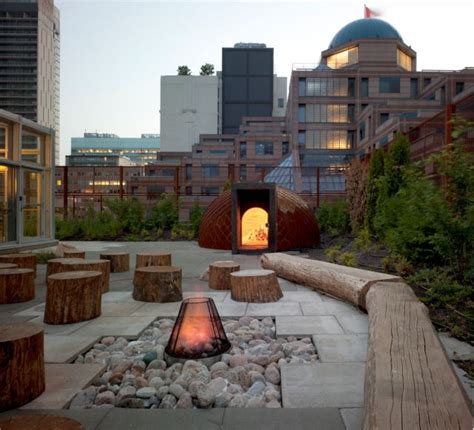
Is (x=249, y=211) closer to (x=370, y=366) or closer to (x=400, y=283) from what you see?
(x=400, y=283)

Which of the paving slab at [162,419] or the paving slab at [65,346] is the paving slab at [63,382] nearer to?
the paving slab at [65,346]

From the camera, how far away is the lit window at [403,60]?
54.5 meters

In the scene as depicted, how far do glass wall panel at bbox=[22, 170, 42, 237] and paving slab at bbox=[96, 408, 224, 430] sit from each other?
962 cm

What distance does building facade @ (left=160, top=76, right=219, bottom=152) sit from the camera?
76.4m

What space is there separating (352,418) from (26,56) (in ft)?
566

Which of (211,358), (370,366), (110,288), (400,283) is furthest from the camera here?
(110,288)

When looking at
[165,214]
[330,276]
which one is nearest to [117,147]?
[165,214]

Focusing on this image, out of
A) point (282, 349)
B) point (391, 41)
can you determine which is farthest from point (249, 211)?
point (391, 41)

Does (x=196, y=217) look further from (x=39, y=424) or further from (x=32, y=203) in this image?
(x=39, y=424)

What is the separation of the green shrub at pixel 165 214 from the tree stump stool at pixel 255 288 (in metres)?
12.1

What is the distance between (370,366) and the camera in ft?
8.49

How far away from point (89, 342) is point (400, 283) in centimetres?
386

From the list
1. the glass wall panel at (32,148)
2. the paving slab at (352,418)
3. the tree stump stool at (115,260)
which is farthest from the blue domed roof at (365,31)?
the paving slab at (352,418)

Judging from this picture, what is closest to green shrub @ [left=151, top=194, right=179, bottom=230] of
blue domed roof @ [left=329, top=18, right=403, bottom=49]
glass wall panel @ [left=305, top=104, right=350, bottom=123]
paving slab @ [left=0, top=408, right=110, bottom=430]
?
paving slab @ [left=0, top=408, right=110, bottom=430]
